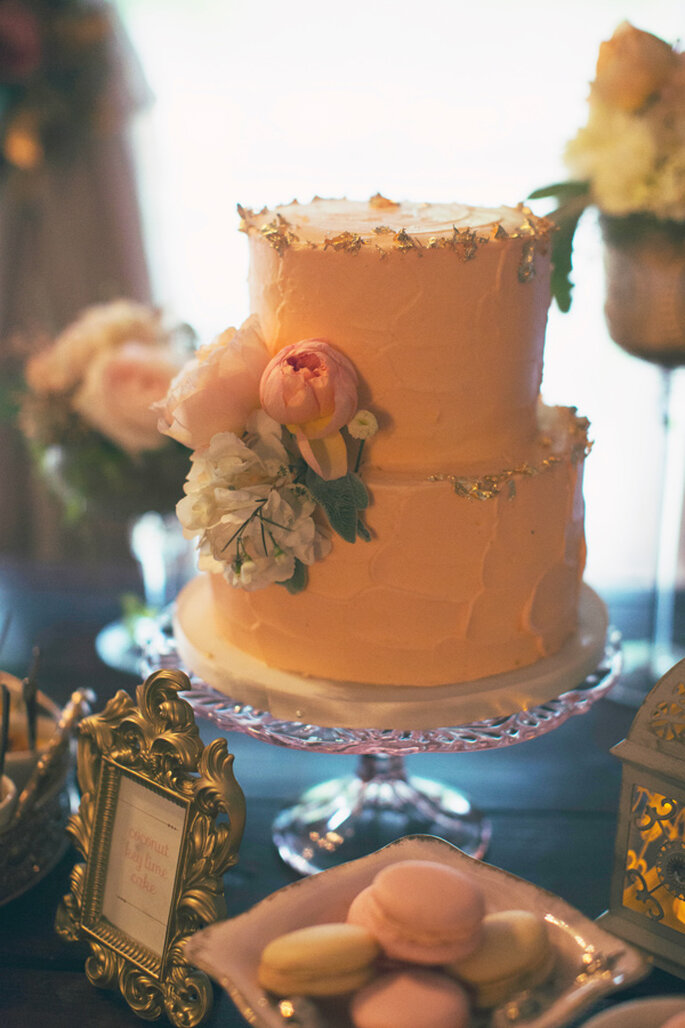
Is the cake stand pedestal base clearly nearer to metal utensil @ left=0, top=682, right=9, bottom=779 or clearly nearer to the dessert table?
the dessert table

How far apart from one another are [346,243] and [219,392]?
21 centimetres

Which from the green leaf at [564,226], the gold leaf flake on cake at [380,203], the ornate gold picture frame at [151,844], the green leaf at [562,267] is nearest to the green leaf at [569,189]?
the green leaf at [564,226]

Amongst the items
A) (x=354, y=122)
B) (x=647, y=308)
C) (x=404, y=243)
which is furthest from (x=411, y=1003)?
(x=354, y=122)

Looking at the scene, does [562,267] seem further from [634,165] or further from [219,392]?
[219,392]

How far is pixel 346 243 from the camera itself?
1.02m

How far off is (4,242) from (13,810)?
6.65 feet

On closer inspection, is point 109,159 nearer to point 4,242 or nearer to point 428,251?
point 4,242

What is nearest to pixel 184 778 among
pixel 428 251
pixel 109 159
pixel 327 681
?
pixel 327 681

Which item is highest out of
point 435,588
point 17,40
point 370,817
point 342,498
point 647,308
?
point 17,40

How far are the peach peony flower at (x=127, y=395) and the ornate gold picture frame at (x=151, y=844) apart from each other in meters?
0.79

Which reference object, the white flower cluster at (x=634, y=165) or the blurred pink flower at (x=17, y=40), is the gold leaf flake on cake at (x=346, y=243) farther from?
the blurred pink flower at (x=17, y=40)

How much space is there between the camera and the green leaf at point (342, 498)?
3.39ft

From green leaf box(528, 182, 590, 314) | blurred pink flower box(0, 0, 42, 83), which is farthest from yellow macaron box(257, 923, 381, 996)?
blurred pink flower box(0, 0, 42, 83)

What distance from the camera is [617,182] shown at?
147cm
